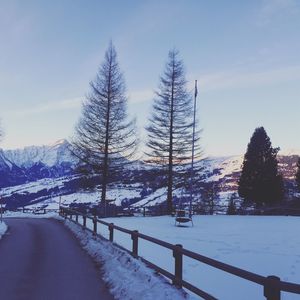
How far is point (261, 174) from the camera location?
1955 inches

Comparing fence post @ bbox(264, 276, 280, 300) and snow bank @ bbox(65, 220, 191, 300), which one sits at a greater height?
fence post @ bbox(264, 276, 280, 300)

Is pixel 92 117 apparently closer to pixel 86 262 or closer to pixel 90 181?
pixel 90 181

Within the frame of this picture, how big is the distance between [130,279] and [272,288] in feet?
16.5

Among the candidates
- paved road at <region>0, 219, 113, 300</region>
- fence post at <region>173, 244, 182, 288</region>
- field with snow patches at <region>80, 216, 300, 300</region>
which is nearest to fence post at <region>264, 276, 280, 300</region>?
field with snow patches at <region>80, 216, 300, 300</region>

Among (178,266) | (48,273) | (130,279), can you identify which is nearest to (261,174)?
(48,273)

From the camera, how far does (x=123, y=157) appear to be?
4106 cm

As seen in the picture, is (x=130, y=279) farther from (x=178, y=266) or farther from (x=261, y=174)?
(x=261, y=174)

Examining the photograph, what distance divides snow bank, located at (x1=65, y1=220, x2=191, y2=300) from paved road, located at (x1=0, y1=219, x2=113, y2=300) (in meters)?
0.29

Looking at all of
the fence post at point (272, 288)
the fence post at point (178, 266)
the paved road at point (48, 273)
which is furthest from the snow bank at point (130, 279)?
the fence post at point (272, 288)

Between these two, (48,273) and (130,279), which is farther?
(48,273)

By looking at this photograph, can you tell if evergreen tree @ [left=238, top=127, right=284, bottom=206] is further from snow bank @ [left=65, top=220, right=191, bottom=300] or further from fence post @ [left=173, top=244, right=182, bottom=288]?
fence post @ [left=173, top=244, right=182, bottom=288]

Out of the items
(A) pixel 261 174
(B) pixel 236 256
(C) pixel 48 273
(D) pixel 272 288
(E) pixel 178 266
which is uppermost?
(A) pixel 261 174

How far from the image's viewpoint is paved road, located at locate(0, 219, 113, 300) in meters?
9.56

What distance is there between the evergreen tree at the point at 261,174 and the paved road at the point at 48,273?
33826mm
